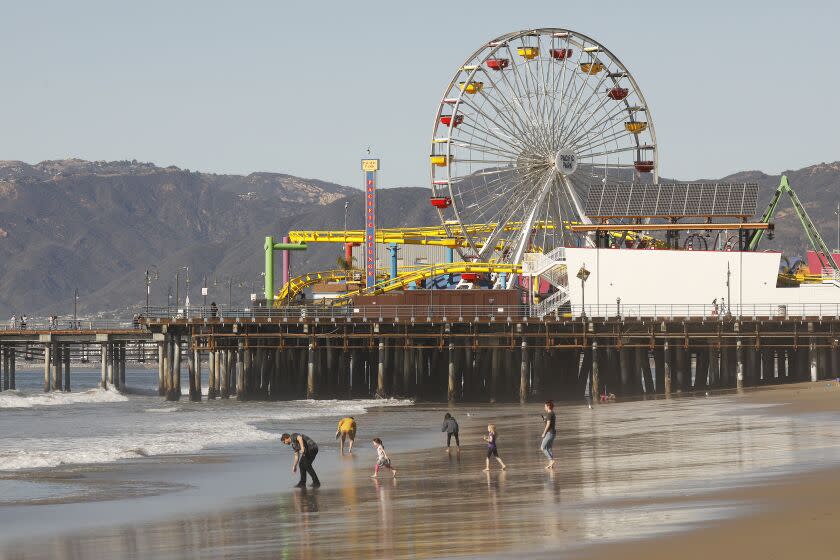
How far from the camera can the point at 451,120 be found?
282 ft


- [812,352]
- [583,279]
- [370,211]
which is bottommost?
[812,352]

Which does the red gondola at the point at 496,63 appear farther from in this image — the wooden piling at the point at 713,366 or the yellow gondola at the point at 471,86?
the wooden piling at the point at 713,366

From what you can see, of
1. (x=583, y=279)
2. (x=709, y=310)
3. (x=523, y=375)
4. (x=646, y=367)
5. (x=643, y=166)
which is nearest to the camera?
(x=523, y=375)

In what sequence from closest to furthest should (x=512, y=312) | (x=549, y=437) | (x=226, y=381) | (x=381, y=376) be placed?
(x=549, y=437) → (x=381, y=376) → (x=512, y=312) → (x=226, y=381)

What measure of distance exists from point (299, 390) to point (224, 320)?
6.53 metres

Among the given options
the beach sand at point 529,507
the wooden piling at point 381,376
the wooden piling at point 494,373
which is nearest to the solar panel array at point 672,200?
the wooden piling at point 494,373

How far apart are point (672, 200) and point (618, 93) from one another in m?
9.92

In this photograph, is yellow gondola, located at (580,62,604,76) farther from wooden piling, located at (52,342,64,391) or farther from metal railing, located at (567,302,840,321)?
wooden piling, located at (52,342,64,391)

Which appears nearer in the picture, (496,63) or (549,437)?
(549,437)

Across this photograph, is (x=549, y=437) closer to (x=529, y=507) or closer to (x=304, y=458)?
(x=304, y=458)

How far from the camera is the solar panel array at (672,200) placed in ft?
265

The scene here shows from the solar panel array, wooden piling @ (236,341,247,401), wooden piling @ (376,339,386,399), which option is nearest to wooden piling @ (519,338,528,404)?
wooden piling @ (376,339,386,399)

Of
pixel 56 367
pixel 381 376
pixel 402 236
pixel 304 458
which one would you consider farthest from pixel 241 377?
pixel 304 458

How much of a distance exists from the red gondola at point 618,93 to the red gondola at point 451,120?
10.4 metres
